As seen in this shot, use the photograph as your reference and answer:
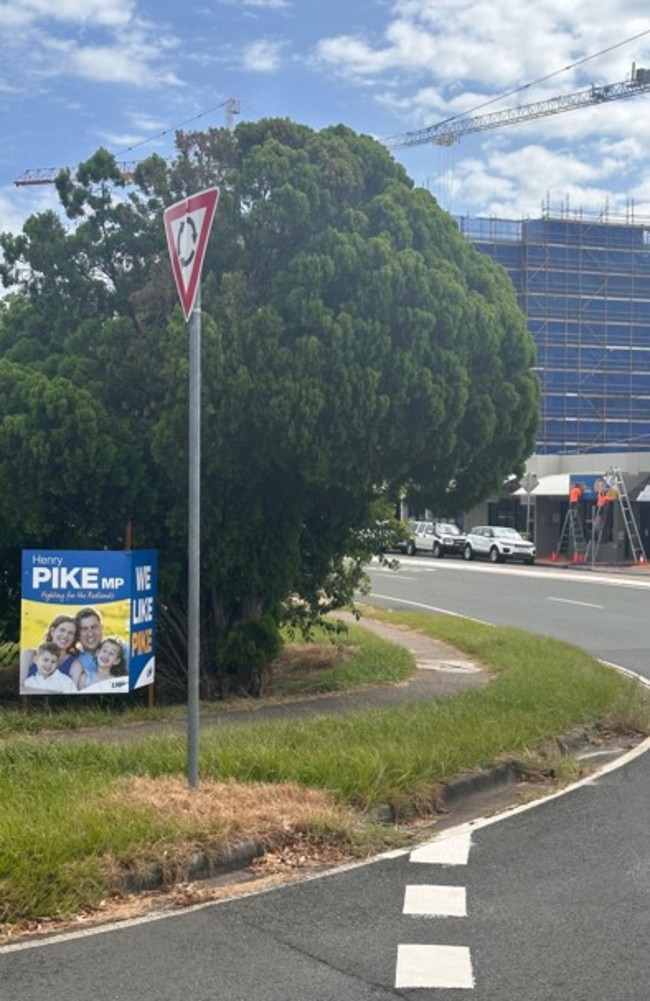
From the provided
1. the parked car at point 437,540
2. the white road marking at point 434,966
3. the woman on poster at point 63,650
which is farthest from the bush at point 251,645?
the parked car at point 437,540

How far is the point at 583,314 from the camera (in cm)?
7344

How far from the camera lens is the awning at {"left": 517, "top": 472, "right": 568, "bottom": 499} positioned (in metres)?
45.2

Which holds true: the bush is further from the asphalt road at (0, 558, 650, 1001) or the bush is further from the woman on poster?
the asphalt road at (0, 558, 650, 1001)

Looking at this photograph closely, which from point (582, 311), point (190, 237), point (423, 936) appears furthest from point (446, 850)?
point (582, 311)

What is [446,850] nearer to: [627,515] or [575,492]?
[575,492]

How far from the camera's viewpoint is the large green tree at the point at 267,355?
1082 cm

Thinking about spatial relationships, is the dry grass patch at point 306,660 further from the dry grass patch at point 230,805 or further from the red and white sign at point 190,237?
the red and white sign at point 190,237

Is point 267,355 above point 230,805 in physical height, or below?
above

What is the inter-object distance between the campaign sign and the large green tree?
802 mm

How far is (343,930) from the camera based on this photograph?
5.53 meters

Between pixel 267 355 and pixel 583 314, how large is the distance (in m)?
65.5

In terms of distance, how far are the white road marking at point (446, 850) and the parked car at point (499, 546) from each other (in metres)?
37.6

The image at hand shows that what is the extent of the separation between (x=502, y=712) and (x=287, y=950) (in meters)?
5.58

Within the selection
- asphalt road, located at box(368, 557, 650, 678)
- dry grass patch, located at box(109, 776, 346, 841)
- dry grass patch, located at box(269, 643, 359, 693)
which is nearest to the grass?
dry grass patch, located at box(109, 776, 346, 841)
